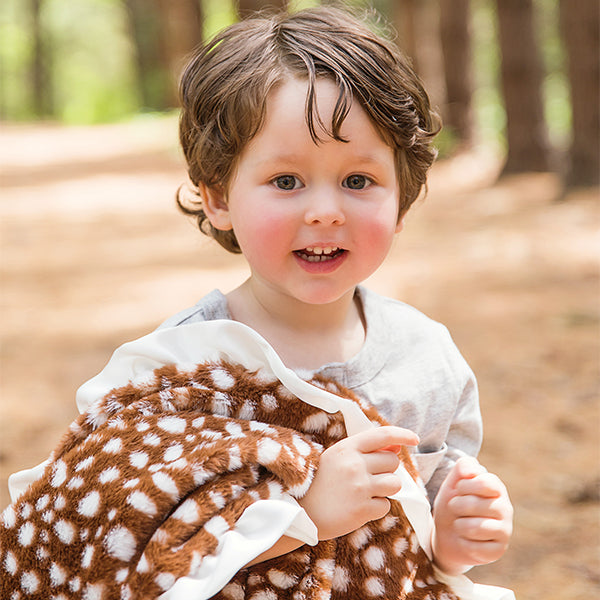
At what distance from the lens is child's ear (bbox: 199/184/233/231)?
1.55 metres

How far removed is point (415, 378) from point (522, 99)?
732 cm

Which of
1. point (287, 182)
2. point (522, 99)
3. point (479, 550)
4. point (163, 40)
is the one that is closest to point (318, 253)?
point (287, 182)

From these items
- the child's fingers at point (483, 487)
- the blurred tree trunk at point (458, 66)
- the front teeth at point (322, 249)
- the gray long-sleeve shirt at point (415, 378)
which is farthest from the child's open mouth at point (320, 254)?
the blurred tree trunk at point (458, 66)

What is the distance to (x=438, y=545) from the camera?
146 centimetres

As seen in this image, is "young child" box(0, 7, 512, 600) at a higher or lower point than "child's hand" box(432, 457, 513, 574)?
higher

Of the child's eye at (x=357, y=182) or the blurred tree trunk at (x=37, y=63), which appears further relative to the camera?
the blurred tree trunk at (x=37, y=63)

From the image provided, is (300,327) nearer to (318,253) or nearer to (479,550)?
(318,253)

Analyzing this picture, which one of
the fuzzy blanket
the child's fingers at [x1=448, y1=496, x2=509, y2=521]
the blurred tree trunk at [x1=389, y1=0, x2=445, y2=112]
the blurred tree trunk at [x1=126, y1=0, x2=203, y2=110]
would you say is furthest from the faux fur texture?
the blurred tree trunk at [x1=389, y1=0, x2=445, y2=112]

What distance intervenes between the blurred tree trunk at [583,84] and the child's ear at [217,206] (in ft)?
19.4

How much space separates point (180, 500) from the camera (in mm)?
1198

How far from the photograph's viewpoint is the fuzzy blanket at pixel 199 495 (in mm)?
1171

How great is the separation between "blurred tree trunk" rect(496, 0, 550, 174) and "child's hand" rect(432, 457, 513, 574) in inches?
287

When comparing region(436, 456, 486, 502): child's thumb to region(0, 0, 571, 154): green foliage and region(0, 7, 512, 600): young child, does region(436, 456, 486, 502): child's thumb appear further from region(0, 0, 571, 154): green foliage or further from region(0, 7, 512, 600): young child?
region(0, 0, 571, 154): green foliage

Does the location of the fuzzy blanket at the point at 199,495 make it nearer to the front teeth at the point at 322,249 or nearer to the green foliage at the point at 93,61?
the front teeth at the point at 322,249
